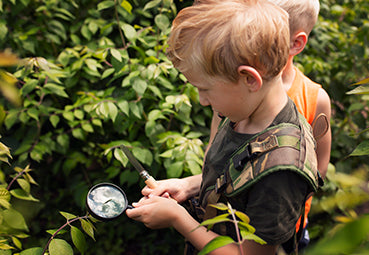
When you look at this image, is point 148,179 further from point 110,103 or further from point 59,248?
point 110,103

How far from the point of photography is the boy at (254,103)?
1.04m

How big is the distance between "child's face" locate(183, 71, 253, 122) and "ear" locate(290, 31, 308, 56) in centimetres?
52

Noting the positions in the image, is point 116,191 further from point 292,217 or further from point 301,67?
point 301,67

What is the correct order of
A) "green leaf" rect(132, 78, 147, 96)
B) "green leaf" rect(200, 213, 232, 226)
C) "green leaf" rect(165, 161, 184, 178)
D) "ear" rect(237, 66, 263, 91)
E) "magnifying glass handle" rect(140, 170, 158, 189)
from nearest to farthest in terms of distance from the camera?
1. "green leaf" rect(200, 213, 232, 226)
2. "ear" rect(237, 66, 263, 91)
3. "magnifying glass handle" rect(140, 170, 158, 189)
4. "green leaf" rect(165, 161, 184, 178)
5. "green leaf" rect(132, 78, 147, 96)

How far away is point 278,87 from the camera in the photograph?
1.23m

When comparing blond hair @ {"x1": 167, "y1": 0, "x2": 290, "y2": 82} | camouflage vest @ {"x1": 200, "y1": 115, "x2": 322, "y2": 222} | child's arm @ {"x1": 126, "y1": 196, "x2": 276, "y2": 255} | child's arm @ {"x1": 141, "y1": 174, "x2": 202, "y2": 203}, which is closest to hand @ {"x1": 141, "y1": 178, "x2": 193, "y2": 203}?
child's arm @ {"x1": 141, "y1": 174, "x2": 202, "y2": 203}

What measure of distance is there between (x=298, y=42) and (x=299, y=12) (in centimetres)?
12

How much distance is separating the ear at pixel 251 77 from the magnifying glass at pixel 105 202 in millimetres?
646

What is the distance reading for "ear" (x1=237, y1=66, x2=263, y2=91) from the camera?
104 cm

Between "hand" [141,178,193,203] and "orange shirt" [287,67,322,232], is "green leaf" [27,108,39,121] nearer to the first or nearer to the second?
"hand" [141,178,193,203]

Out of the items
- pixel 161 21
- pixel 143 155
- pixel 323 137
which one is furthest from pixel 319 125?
pixel 161 21

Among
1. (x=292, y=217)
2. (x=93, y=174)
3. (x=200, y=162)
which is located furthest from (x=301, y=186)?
(x=93, y=174)

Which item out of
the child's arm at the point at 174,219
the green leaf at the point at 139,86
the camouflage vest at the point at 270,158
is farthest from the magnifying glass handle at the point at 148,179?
the green leaf at the point at 139,86

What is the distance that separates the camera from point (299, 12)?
152 centimetres
